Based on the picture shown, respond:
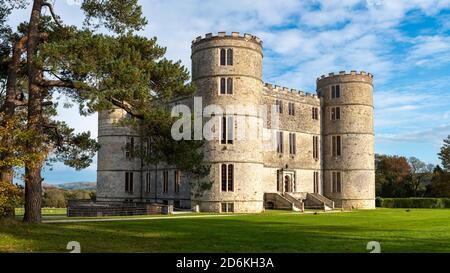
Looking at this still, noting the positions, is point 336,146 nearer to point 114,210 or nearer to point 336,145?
point 336,145

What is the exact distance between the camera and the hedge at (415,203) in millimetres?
48312

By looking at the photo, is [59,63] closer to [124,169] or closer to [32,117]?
[32,117]

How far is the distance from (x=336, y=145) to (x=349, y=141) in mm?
1172

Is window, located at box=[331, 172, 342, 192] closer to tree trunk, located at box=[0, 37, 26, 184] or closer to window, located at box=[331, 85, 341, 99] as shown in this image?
window, located at box=[331, 85, 341, 99]

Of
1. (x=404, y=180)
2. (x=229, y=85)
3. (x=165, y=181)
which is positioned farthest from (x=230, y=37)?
(x=404, y=180)

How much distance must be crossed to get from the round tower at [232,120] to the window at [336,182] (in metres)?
11.3

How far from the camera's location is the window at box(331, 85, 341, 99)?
43.1m

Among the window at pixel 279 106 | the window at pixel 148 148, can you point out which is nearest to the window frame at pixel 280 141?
the window at pixel 279 106

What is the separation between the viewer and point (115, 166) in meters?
42.0

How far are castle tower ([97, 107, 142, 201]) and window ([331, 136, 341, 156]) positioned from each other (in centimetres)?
1687

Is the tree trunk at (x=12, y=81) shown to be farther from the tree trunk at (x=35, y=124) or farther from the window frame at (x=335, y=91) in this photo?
the window frame at (x=335, y=91)

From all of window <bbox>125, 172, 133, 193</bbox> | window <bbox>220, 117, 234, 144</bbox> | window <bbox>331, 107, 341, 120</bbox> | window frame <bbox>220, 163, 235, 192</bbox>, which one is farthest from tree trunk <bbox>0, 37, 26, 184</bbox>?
window <bbox>331, 107, 341, 120</bbox>
